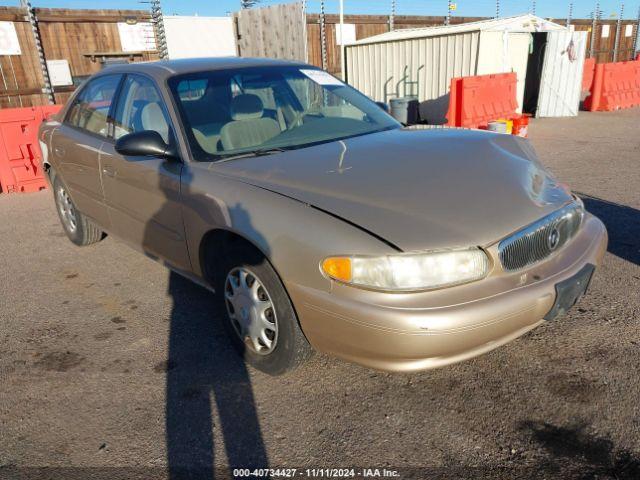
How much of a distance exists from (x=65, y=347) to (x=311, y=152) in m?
1.96

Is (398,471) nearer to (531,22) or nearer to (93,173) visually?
(93,173)

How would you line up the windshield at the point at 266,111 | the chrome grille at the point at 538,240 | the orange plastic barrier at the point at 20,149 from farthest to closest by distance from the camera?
1. the orange plastic barrier at the point at 20,149
2. the windshield at the point at 266,111
3. the chrome grille at the point at 538,240

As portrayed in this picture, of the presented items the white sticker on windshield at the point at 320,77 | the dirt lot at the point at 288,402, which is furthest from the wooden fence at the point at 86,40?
the dirt lot at the point at 288,402

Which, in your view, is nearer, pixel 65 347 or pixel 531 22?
pixel 65 347

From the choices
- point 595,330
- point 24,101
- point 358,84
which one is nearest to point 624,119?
point 358,84

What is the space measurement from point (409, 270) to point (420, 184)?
1.86 ft

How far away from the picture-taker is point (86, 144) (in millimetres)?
4047

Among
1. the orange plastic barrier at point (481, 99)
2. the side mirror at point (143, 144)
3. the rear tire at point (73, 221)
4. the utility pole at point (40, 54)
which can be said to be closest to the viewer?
the side mirror at point (143, 144)

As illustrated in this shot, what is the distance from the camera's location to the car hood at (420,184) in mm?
2277

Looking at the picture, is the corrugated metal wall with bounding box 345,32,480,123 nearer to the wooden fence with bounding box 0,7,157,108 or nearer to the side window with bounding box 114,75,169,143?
the wooden fence with bounding box 0,7,157,108

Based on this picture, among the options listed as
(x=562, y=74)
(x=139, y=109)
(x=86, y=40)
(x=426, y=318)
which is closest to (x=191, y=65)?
(x=139, y=109)

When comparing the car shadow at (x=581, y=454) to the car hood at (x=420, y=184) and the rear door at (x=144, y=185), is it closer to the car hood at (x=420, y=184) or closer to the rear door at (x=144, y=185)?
the car hood at (x=420, y=184)

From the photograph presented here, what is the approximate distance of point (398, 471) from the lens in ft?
7.09

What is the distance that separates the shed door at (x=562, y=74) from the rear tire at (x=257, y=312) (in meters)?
12.8
